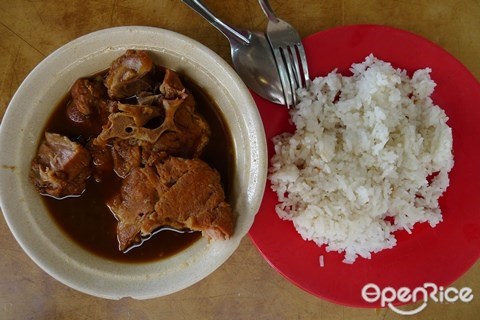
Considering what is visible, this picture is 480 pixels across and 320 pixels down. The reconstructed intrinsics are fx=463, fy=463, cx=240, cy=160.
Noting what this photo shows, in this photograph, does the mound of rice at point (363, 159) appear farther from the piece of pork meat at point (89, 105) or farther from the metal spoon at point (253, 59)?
the piece of pork meat at point (89, 105)

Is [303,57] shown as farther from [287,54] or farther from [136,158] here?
[136,158]

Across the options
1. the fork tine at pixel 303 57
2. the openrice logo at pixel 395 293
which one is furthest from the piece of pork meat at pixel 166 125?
the openrice logo at pixel 395 293

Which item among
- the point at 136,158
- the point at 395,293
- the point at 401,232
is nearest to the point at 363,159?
the point at 401,232

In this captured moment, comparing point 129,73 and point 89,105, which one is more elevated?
point 129,73

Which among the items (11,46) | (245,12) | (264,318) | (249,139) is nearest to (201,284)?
(264,318)

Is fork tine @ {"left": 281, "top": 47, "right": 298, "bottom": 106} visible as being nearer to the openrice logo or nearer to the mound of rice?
the mound of rice

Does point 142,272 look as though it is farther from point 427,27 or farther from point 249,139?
point 427,27
